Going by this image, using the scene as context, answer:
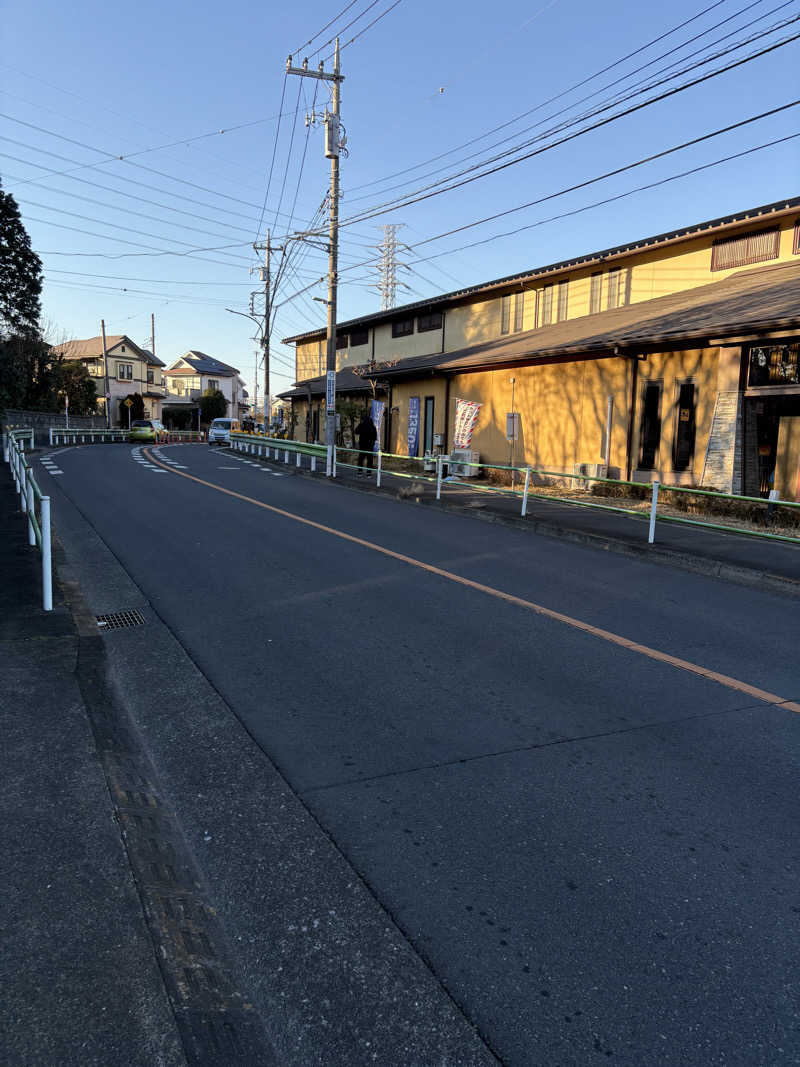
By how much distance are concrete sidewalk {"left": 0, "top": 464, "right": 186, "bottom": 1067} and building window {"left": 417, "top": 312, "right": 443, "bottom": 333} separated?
27.8m

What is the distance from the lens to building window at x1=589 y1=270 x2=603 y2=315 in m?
22.0

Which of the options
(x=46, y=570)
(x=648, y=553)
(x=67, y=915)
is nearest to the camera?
(x=67, y=915)

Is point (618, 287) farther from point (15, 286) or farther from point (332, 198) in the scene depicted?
point (15, 286)

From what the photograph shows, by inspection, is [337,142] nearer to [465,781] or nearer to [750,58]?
[750,58]

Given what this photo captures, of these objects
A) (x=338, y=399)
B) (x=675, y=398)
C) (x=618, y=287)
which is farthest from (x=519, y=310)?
(x=338, y=399)

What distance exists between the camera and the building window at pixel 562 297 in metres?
23.3

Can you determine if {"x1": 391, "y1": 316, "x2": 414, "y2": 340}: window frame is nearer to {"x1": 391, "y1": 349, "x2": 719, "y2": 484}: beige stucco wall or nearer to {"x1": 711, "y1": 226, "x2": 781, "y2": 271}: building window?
{"x1": 391, "y1": 349, "x2": 719, "y2": 484}: beige stucco wall

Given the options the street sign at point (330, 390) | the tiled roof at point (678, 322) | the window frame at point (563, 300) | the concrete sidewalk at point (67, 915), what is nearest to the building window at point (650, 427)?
the tiled roof at point (678, 322)

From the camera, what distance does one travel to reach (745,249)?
1784 centimetres

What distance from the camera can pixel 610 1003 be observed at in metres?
2.30

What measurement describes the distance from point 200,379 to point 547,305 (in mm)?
77663

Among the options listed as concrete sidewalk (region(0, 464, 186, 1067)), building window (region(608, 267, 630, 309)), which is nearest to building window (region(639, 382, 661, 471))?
building window (region(608, 267, 630, 309))

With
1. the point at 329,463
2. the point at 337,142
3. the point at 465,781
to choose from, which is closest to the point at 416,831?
the point at 465,781

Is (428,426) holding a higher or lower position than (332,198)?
lower
